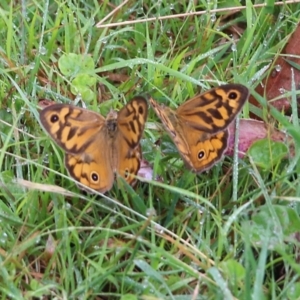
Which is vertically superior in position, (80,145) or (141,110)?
(141,110)

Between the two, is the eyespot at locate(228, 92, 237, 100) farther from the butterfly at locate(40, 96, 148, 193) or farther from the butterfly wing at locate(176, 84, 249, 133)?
the butterfly at locate(40, 96, 148, 193)

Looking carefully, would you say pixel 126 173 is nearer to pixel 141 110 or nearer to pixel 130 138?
pixel 130 138

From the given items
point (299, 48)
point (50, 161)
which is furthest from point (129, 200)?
point (299, 48)

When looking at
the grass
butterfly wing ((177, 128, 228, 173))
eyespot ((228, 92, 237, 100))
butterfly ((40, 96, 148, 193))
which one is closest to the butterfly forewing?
butterfly ((40, 96, 148, 193))

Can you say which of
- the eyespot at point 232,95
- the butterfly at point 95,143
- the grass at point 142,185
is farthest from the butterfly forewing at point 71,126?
the eyespot at point 232,95

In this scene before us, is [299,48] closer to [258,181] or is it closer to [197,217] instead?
[258,181]

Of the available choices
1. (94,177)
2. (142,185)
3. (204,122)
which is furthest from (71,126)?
(204,122)

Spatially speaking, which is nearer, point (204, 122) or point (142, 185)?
point (204, 122)
